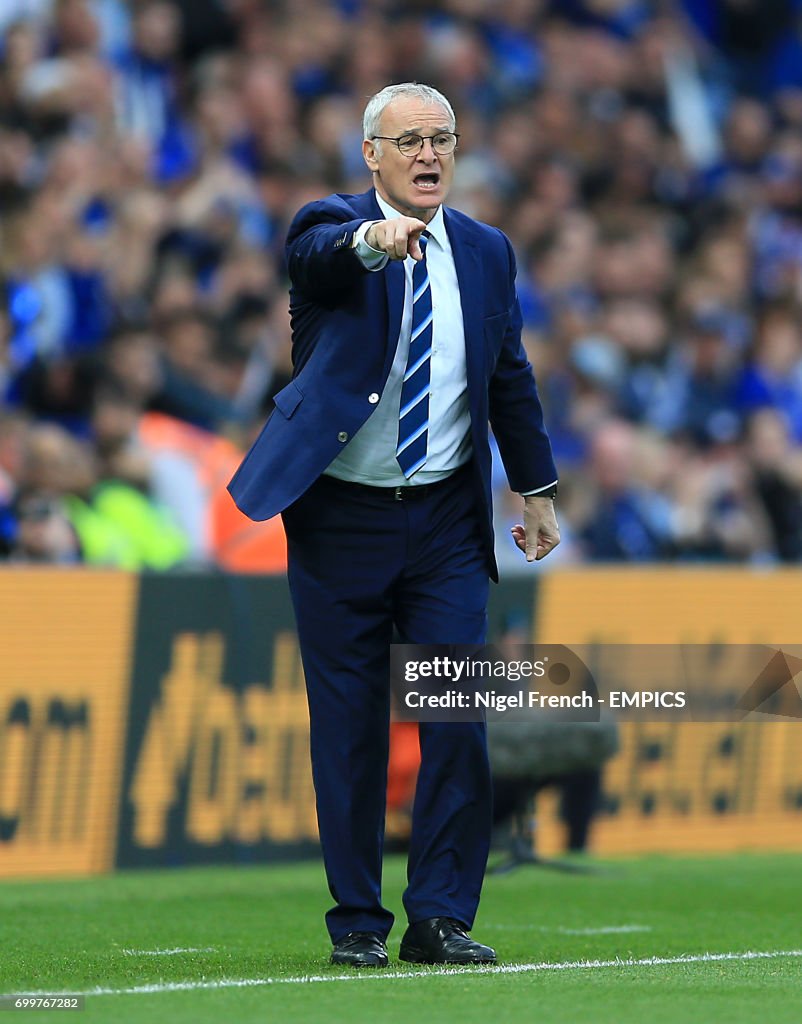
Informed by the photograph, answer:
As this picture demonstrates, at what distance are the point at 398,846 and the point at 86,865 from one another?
5.54 ft

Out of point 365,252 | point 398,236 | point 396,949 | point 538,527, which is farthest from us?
point 396,949

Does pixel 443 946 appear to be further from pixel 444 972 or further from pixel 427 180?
pixel 427 180

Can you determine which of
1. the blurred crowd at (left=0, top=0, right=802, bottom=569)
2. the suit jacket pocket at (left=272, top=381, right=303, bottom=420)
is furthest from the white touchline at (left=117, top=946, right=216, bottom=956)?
the blurred crowd at (left=0, top=0, right=802, bottom=569)

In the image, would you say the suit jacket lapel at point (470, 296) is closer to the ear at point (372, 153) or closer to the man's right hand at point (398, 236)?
the ear at point (372, 153)

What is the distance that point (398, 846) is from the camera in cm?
1005


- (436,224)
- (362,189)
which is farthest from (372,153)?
(362,189)

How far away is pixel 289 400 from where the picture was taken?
5.48m

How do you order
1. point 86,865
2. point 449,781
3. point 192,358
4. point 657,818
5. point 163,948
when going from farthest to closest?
point 192,358 → point 657,818 → point 86,865 → point 163,948 → point 449,781

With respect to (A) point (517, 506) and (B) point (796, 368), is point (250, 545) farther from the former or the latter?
(B) point (796, 368)

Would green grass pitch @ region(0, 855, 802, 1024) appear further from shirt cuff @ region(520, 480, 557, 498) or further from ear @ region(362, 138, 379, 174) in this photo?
ear @ region(362, 138, 379, 174)

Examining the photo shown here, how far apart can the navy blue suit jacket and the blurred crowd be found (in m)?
4.16

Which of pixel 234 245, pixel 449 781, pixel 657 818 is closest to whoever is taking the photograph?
pixel 449 781

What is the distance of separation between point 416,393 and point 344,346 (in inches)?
9.4

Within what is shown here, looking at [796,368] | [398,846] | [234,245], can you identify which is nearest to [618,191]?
[796,368]
